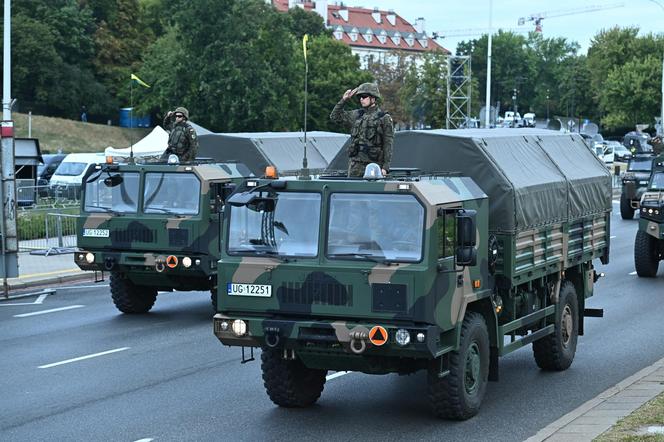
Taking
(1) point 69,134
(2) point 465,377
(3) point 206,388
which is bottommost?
(3) point 206,388

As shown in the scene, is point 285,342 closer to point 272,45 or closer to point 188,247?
point 188,247

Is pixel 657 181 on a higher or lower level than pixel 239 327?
higher

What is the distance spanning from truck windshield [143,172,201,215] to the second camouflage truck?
6570 mm

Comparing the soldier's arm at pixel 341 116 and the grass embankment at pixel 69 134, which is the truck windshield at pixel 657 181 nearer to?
the soldier's arm at pixel 341 116

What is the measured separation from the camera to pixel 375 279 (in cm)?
995

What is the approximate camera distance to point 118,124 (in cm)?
9888

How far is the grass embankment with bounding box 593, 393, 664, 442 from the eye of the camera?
9297mm

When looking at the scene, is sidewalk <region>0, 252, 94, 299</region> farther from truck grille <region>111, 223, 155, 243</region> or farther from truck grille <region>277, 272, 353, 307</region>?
truck grille <region>277, 272, 353, 307</region>

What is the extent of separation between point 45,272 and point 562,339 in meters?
13.5

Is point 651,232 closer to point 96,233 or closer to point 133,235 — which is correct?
point 133,235

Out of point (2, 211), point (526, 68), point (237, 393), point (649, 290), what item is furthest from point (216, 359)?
point (526, 68)

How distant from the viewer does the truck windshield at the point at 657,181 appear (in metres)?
23.7

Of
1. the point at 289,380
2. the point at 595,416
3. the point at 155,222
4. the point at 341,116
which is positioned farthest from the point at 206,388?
the point at 155,222

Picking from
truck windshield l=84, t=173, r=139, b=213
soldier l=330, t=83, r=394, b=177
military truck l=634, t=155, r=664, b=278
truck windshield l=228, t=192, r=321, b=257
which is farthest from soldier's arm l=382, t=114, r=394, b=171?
military truck l=634, t=155, r=664, b=278
